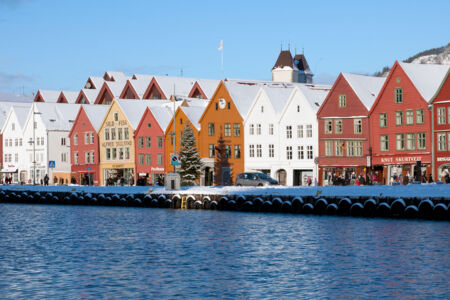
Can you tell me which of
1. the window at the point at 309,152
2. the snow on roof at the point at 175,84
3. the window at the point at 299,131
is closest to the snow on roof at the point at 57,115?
the snow on roof at the point at 175,84

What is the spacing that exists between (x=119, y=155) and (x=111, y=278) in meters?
95.3

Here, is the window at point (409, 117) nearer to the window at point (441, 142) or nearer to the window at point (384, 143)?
the window at point (384, 143)

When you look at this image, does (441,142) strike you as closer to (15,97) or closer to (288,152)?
(288,152)

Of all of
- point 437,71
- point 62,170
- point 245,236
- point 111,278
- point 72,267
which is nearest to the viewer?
point 111,278

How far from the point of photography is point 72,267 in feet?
123

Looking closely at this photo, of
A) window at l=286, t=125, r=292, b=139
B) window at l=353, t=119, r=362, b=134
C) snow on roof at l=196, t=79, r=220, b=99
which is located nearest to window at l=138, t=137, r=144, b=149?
snow on roof at l=196, t=79, r=220, b=99

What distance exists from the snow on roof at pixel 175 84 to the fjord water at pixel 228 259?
80.0m

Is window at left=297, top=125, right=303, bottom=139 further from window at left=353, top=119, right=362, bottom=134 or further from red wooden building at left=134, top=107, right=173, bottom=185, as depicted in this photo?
red wooden building at left=134, top=107, right=173, bottom=185

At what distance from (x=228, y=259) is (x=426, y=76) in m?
62.9

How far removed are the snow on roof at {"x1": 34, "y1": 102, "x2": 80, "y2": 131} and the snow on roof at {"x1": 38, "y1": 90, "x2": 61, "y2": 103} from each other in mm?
23915

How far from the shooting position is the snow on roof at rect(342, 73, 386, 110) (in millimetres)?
100062

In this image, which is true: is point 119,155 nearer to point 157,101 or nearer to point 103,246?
point 157,101

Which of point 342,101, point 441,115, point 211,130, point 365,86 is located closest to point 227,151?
point 211,130

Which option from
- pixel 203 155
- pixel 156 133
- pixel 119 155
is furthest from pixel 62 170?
pixel 203 155
